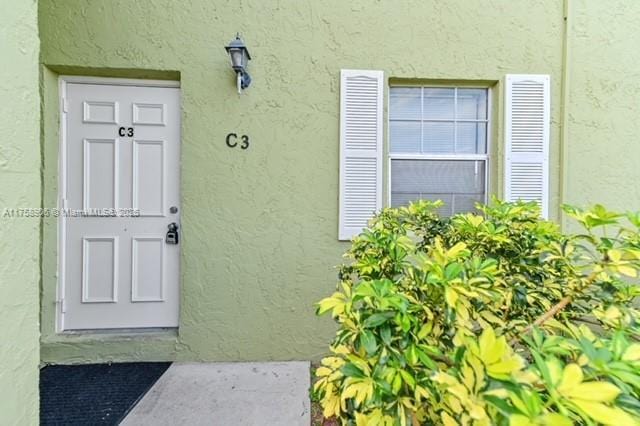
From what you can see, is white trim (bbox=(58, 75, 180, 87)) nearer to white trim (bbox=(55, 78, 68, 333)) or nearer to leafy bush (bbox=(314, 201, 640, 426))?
white trim (bbox=(55, 78, 68, 333))

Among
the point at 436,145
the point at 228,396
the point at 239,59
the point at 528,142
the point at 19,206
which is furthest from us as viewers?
the point at 436,145

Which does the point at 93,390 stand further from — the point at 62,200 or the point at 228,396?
the point at 62,200

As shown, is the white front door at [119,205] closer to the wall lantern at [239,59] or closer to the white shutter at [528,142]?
the wall lantern at [239,59]

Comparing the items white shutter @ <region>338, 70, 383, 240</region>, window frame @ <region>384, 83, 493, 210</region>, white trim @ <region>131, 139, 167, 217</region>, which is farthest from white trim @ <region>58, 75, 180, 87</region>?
window frame @ <region>384, 83, 493, 210</region>

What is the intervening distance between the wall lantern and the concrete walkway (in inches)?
91.9

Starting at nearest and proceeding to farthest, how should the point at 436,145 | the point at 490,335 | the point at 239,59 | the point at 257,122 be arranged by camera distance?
the point at 490,335 → the point at 239,59 → the point at 257,122 → the point at 436,145

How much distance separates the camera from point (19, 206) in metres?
1.24

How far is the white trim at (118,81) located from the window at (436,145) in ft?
6.71

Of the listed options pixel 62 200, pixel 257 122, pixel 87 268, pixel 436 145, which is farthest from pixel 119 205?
pixel 436 145

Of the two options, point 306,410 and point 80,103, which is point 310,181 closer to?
point 306,410

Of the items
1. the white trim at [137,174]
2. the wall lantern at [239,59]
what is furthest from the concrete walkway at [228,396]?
the wall lantern at [239,59]

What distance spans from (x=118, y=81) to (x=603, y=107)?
4339mm

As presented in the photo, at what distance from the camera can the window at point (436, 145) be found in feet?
9.93

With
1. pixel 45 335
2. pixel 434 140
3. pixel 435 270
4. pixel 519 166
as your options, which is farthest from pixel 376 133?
pixel 45 335
